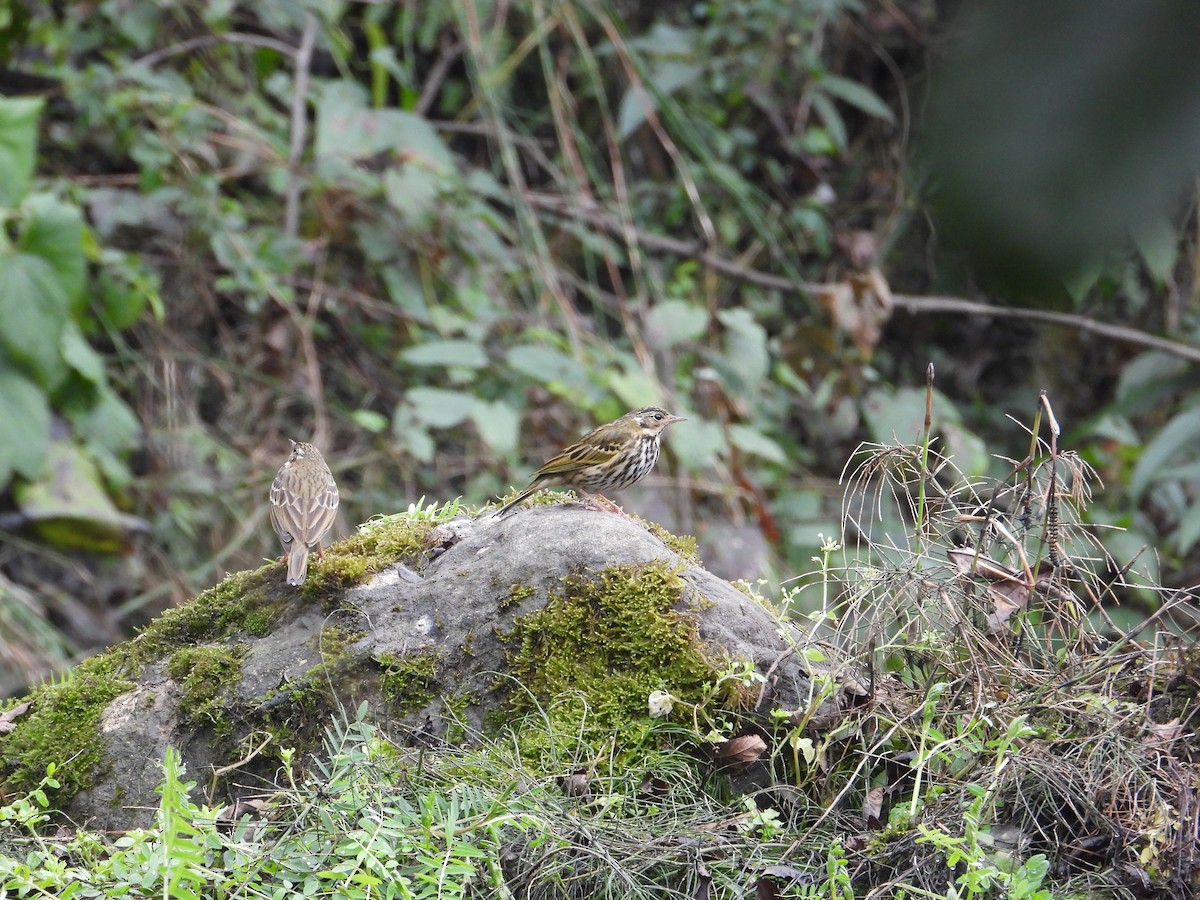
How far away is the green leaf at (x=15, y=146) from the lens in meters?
6.60

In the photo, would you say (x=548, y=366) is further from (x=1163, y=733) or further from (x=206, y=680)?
(x=1163, y=733)

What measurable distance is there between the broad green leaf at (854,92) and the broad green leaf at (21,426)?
5966 millimetres

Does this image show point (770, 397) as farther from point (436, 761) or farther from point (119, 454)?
point (436, 761)

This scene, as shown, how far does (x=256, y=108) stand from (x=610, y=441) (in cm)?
555

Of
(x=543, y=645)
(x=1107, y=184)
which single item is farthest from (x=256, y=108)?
(x=1107, y=184)

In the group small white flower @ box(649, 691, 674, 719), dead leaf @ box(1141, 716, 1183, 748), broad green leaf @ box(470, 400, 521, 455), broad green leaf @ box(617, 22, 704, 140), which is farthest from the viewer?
broad green leaf @ box(617, 22, 704, 140)

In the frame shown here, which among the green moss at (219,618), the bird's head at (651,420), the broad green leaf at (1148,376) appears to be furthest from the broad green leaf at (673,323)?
the green moss at (219,618)

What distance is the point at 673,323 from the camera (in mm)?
7660

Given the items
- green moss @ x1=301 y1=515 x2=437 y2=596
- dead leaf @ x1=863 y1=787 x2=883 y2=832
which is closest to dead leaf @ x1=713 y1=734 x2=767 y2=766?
dead leaf @ x1=863 y1=787 x2=883 y2=832

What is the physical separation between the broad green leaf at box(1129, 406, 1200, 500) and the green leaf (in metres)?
6.62

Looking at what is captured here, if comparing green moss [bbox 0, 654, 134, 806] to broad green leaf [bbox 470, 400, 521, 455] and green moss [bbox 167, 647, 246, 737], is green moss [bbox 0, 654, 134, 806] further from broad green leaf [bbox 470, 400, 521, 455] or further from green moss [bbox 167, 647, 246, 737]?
broad green leaf [bbox 470, 400, 521, 455]

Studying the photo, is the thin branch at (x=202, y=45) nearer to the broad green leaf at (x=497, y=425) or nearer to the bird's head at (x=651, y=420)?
the broad green leaf at (x=497, y=425)

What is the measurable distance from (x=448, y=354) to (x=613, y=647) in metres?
4.52

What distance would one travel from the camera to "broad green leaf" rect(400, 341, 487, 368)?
739cm
